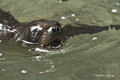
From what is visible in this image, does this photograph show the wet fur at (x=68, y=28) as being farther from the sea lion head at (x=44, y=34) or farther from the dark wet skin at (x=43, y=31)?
the sea lion head at (x=44, y=34)

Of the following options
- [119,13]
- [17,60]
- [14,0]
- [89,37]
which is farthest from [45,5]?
[17,60]

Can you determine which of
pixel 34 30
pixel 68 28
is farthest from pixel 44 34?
pixel 68 28

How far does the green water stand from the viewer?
5.17 meters

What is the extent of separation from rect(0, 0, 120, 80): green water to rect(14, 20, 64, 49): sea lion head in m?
0.24

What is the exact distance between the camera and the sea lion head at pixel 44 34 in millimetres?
6625

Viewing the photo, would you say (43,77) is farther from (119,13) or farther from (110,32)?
(119,13)

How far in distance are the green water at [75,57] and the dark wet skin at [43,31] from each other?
240 millimetres

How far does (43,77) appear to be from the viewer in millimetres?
5117

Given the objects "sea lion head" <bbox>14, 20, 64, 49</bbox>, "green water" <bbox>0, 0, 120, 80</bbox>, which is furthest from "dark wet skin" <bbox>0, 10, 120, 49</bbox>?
"green water" <bbox>0, 0, 120, 80</bbox>

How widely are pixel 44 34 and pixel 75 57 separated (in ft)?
3.73

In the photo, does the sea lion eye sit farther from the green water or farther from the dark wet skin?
the green water

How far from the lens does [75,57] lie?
19.6 feet

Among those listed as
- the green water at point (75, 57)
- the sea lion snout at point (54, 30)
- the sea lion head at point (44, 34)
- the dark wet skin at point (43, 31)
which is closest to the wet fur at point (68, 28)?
the dark wet skin at point (43, 31)

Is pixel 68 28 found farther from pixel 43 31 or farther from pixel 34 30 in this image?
pixel 43 31
